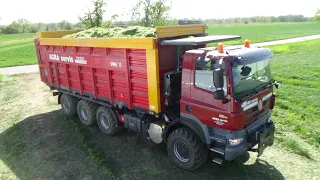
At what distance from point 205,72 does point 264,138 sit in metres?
1.95

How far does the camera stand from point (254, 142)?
5.77 meters

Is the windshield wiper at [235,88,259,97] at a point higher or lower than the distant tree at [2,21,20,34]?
lower

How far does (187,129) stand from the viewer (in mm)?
6164

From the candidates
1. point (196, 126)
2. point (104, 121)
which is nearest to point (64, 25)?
point (104, 121)

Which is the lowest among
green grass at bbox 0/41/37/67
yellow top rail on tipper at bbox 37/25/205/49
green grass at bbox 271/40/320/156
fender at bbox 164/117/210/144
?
green grass at bbox 271/40/320/156

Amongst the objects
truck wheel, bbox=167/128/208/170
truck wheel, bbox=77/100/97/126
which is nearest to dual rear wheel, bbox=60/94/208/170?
truck wheel, bbox=167/128/208/170

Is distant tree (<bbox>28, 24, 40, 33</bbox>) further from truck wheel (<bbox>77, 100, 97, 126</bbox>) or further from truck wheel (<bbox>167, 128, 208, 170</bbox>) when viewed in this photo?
truck wheel (<bbox>167, 128, 208, 170</bbox>)

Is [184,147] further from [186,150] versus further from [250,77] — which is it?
[250,77]

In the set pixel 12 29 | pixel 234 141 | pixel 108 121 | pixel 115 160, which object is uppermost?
pixel 12 29

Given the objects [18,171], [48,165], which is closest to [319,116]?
[48,165]

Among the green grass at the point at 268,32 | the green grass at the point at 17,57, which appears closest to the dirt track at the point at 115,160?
the green grass at the point at 17,57

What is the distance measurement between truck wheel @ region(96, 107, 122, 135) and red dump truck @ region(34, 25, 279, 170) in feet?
0.10

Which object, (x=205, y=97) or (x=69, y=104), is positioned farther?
(x=69, y=104)

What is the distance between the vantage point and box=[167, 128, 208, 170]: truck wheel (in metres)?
5.96
